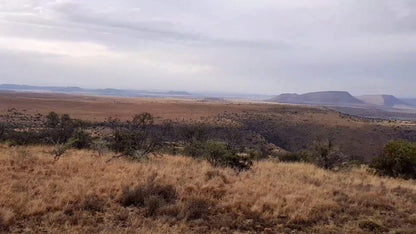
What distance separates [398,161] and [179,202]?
42.8 feet

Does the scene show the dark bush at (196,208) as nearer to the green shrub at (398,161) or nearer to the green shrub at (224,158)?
the green shrub at (224,158)

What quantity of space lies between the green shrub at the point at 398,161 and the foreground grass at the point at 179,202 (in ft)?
17.8

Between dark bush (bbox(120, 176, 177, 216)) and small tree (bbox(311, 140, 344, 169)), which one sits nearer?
dark bush (bbox(120, 176, 177, 216))

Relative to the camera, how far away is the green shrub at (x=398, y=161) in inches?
750

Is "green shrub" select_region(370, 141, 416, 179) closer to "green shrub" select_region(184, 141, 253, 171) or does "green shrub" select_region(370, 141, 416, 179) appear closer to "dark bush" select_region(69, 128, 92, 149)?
"green shrub" select_region(184, 141, 253, 171)

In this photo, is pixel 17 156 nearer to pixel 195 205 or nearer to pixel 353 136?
pixel 195 205

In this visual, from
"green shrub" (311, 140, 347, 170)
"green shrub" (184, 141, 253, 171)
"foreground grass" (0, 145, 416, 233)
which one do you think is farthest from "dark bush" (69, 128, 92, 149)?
"green shrub" (311, 140, 347, 170)

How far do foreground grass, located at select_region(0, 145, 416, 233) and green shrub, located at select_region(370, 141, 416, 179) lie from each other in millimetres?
5436

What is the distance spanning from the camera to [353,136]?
2899 inches

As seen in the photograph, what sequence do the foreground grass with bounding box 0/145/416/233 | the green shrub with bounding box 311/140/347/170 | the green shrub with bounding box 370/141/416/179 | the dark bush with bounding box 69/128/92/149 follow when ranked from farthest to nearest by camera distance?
the dark bush with bounding box 69/128/92/149 < the green shrub with bounding box 311/140/347/170 < the green shrub with bounding box 370/141/416/179 < the foreground grass with bounding box 0/145/416/233

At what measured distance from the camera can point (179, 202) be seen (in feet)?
32.6

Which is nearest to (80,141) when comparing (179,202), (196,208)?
(179,202)

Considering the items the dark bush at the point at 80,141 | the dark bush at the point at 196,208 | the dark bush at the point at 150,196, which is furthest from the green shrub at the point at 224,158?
the dark bush at the point at 80,141

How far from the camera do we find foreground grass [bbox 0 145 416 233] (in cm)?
853
